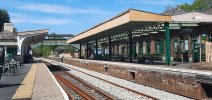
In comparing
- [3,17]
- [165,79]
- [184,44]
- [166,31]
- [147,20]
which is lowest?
[165,79]

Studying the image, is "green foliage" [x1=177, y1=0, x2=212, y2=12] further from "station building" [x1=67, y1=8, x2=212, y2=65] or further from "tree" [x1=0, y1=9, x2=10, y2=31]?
"station building" [x1=67, y1=8, x2=212, y2=65]

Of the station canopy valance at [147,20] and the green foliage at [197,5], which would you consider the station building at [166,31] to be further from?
the green foliage at [197,5]

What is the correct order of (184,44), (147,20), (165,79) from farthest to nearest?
(184,44), (147,20), (165,79)

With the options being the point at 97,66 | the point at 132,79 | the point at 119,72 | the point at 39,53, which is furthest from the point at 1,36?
the point at 39,53

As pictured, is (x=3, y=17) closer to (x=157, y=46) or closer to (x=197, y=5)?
(x=197, y=5)

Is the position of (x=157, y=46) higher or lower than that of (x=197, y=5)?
lower

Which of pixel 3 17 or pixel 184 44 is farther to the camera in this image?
pixel 3 17

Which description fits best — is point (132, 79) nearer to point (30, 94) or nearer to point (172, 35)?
point (30, 94)

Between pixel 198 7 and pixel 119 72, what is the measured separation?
87.0 m

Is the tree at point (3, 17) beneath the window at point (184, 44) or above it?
above

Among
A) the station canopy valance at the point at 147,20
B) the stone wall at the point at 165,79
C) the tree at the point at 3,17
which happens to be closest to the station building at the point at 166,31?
the station canopy valance at the point at 147,20

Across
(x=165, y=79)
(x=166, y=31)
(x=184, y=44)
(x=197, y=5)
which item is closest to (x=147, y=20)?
(x=166, y=31)

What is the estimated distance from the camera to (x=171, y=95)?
17.9m

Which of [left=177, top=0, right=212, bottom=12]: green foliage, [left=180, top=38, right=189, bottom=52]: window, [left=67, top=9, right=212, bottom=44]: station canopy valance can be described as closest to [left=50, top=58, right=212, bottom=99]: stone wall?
[left=67, top=9, right=212, bottom=44]: station canopy valance
